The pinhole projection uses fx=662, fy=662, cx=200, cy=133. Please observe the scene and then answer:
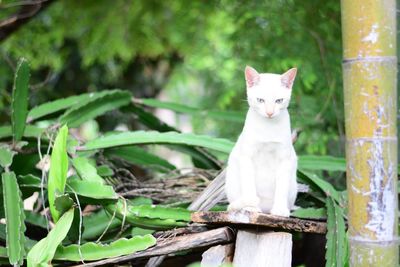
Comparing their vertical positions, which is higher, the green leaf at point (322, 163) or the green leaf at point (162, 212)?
the green leaf at point (322, 163)

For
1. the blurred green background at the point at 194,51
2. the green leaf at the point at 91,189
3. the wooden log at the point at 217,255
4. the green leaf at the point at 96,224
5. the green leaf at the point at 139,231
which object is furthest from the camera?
the blurred green background at the point at 194,51

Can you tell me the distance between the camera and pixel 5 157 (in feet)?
7.63

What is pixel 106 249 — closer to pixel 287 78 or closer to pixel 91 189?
pixel 91 189

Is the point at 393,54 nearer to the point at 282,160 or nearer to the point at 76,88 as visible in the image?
the point at 282,160

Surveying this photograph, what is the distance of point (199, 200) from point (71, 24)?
234cm

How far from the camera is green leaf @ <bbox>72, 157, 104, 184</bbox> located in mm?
2250

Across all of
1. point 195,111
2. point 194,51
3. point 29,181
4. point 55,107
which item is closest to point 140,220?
point 29,181

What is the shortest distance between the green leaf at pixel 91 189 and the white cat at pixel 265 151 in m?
0.42

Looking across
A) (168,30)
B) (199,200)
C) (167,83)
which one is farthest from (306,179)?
(167,83)

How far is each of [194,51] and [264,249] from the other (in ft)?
8.92

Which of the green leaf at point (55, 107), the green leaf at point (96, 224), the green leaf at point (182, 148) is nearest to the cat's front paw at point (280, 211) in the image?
the green leaf at point (96, 224)

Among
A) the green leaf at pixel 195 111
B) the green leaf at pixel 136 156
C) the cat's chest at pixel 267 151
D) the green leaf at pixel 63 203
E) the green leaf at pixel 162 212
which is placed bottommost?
the green leaf at pixel 162 212

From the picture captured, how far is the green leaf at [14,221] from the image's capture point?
6.53 ft

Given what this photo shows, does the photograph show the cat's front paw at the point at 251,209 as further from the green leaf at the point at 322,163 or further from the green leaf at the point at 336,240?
the green leaf at the point at 322,163
